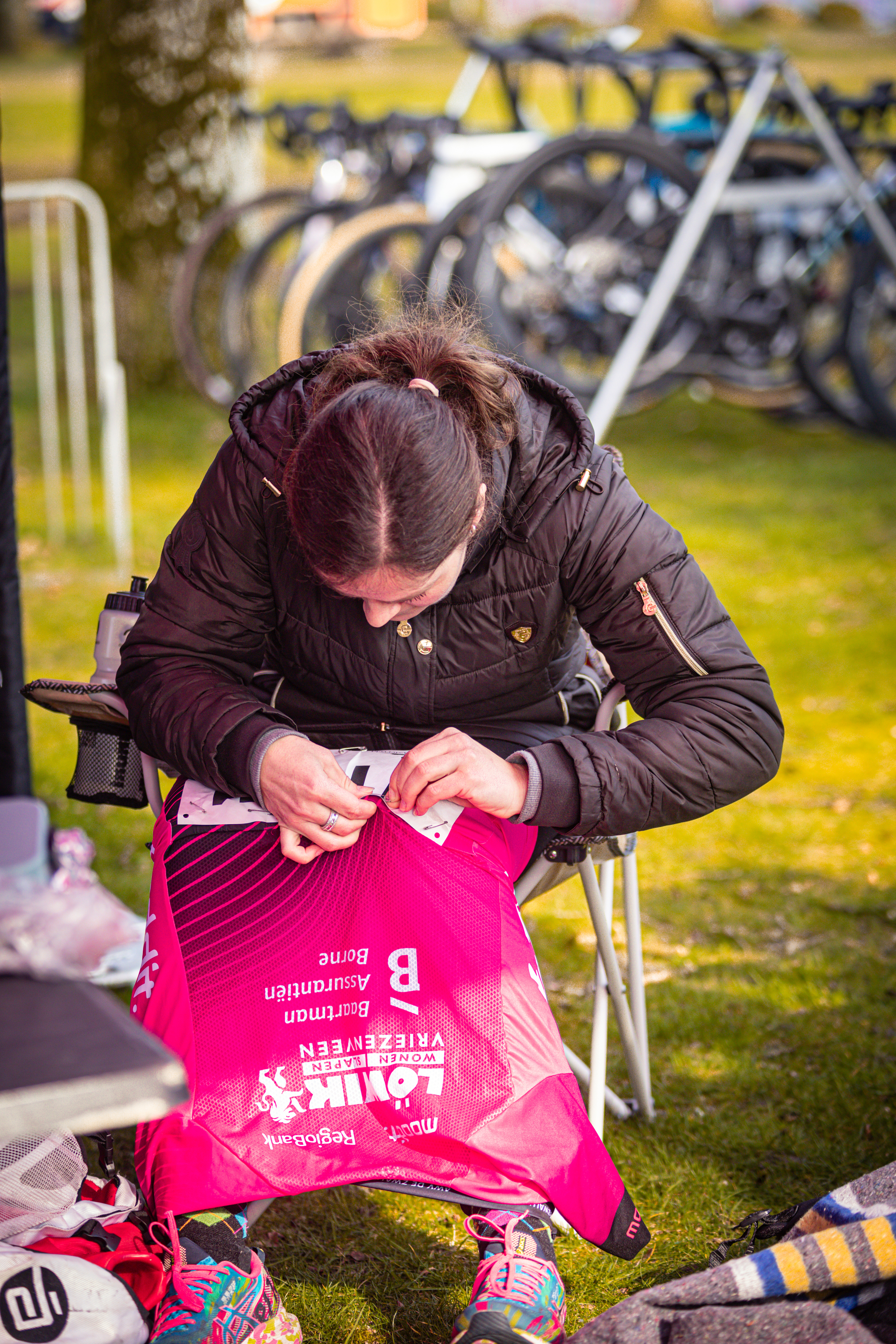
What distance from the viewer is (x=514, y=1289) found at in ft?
4.61

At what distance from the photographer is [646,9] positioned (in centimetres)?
2430

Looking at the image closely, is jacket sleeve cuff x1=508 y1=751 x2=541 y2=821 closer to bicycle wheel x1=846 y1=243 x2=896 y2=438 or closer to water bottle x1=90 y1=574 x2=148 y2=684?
water bottle x1=90 y1=574 x2=148 y2=684

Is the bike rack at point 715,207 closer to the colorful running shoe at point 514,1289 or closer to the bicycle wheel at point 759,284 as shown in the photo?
the bicycle wheel at point 759,284

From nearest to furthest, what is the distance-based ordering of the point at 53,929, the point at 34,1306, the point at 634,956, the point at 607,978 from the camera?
the point at 53,929 → the point at 34,1306 → the point at 607,978 → the point at 634,956

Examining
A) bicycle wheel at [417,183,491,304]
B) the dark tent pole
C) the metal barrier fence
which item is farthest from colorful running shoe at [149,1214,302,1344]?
bicycle wheel at [417,183,491,304]

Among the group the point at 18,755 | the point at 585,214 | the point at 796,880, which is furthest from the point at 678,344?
the point at 18,755

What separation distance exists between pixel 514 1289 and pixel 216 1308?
33 centimetres

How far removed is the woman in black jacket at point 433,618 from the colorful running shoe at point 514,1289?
0.01m

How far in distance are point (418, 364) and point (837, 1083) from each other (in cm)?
143

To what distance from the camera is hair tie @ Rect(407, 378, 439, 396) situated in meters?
1.58

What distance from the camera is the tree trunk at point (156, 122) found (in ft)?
22.6

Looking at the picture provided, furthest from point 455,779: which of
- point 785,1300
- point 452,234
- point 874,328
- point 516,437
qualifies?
point 874,328

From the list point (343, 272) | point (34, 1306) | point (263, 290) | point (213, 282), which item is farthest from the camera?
point (213, 282)

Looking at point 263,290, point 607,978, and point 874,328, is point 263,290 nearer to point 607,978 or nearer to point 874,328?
point 874,328
